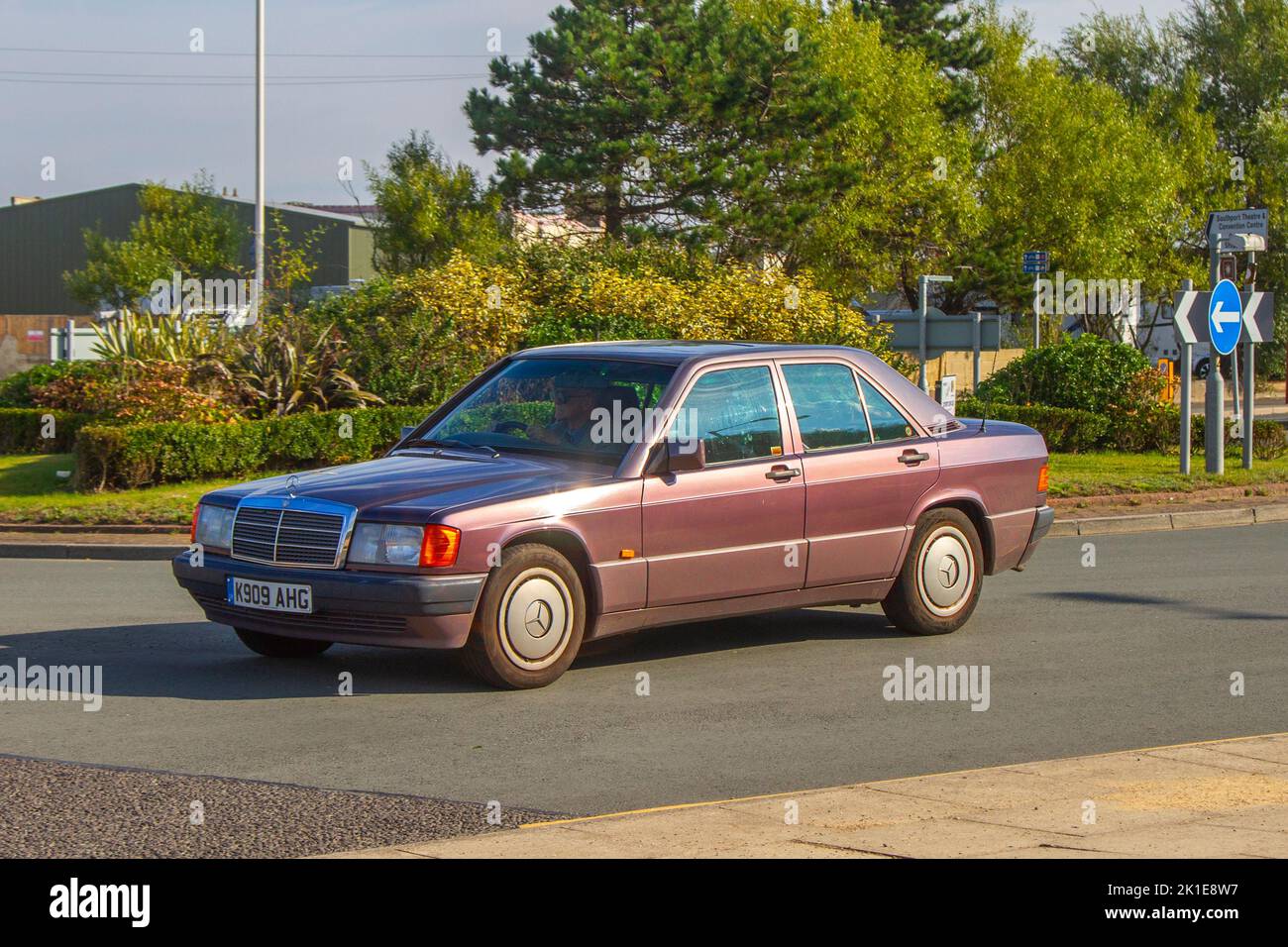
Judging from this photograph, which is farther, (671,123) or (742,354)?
(671,123)

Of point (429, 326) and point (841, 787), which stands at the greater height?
point (429, 326)

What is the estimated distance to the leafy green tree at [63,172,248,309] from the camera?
2111 inches

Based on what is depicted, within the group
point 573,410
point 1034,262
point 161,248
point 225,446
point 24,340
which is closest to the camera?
point 573,410

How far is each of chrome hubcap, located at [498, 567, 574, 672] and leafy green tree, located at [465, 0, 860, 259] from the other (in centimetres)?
3149

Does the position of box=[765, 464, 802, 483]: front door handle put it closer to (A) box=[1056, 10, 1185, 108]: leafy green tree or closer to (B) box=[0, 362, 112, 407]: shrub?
(B) box=[0, 362, 112, 407]: shrub

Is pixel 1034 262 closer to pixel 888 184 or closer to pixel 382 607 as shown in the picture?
pixel 888 184

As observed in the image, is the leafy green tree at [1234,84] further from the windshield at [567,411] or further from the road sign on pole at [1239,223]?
the windshield at [567,411]

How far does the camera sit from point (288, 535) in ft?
28.1

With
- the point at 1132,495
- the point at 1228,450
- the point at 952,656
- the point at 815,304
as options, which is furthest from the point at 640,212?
the point at 952,656

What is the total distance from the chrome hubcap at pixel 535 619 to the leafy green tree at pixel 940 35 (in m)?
42.4

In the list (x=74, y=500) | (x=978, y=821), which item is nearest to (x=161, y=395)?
(x=74, y=500)

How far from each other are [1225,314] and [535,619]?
14.7m

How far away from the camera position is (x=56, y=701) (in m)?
8.38
